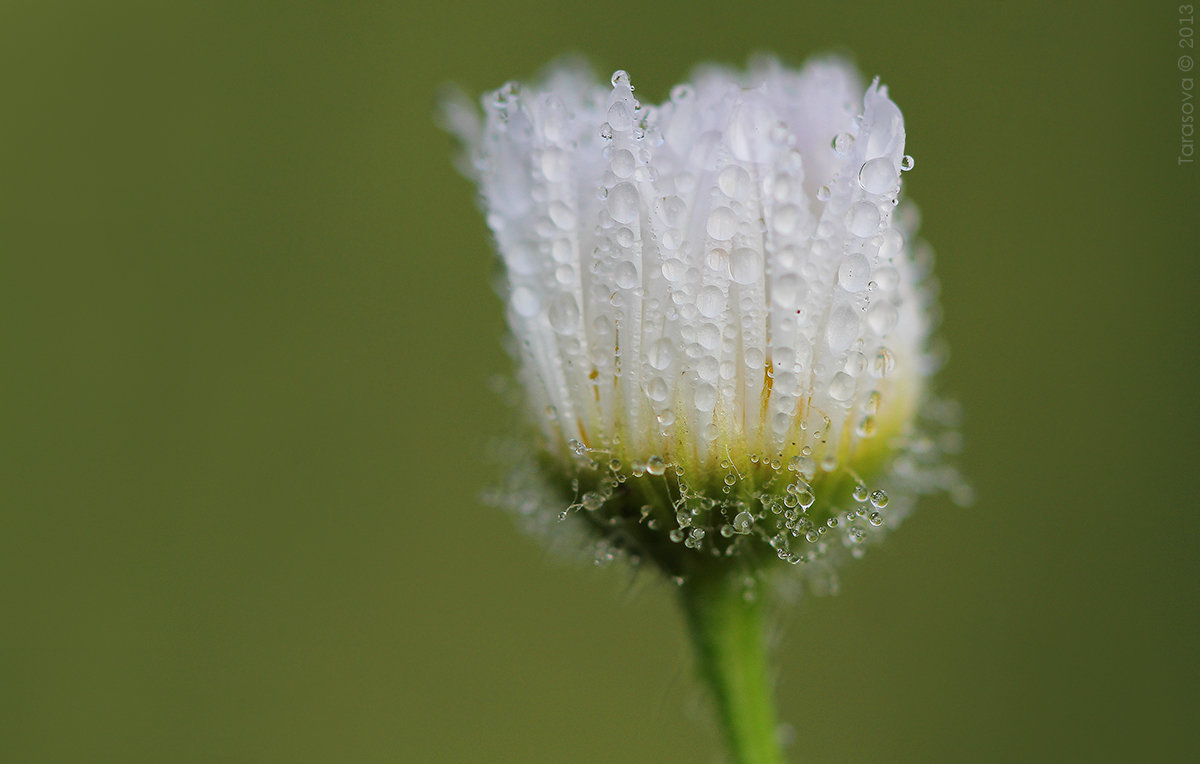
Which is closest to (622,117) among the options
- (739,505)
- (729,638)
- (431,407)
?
(739,505)

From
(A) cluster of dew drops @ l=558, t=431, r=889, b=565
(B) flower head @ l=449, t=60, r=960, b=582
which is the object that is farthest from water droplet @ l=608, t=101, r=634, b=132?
(A) cluster of dew drops @ l=558, t=431, r=889, b=565

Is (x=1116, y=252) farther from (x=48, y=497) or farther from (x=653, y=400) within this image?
(x=48, y=497)

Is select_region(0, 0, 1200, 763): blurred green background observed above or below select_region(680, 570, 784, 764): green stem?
above

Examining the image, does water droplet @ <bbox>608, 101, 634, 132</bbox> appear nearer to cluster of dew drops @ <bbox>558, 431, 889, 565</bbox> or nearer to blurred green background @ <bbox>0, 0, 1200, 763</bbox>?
cluster of dew drops @ <bbox>558, 431, 889, 565</bbox>

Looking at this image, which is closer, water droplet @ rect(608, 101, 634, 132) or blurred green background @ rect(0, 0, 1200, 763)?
water droplet @ rect(608, 101, 634, 132)

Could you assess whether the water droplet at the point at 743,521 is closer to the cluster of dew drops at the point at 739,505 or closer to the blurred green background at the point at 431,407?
the cluster of dew drops at the point at 739,505

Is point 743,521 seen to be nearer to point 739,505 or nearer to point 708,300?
point 739,505

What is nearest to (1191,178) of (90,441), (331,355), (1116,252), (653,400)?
(1116,252)
